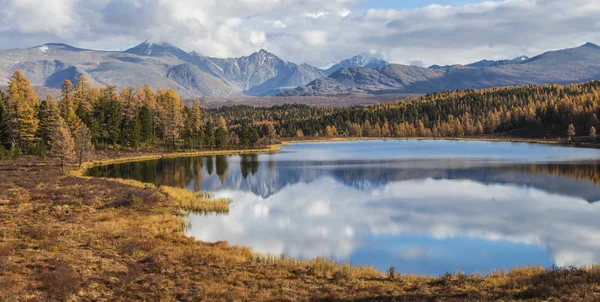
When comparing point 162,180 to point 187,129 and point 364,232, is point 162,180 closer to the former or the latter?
point 364,232

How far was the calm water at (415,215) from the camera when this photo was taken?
31000 millimetres

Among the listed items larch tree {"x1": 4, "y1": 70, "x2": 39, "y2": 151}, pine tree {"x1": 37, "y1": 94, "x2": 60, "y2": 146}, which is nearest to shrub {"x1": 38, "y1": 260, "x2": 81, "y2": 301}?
larch tree {"x1": 4, "y1": 70, "x2": 39, "y2": 151}

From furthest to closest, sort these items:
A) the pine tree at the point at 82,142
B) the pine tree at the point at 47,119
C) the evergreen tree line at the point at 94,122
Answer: the pine tree at the point at 47,119, the evergreen tree line at the point at 94,122, the pine tree at the point at 82,142

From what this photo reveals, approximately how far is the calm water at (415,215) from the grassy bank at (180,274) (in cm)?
452

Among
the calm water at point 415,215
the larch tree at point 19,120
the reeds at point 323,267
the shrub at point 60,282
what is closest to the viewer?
the shrub at point 60,282

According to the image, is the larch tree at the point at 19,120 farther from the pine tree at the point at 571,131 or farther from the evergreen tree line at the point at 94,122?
the pine tree at the point at 571,131

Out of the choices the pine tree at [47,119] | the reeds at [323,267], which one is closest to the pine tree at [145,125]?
the pine tree at [47,119]

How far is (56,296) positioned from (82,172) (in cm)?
7201

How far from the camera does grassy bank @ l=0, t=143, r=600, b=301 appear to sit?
19.3 m

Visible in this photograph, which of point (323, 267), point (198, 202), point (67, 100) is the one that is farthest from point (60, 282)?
point (67, 100)

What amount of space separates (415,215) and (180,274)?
27164mm

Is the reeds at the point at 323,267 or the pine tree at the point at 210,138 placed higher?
the pine tree at the point at 210,138

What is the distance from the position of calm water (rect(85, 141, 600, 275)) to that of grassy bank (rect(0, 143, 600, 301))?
4.52 m

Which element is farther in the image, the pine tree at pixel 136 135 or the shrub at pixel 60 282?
the pine tree at pixel 136 135
